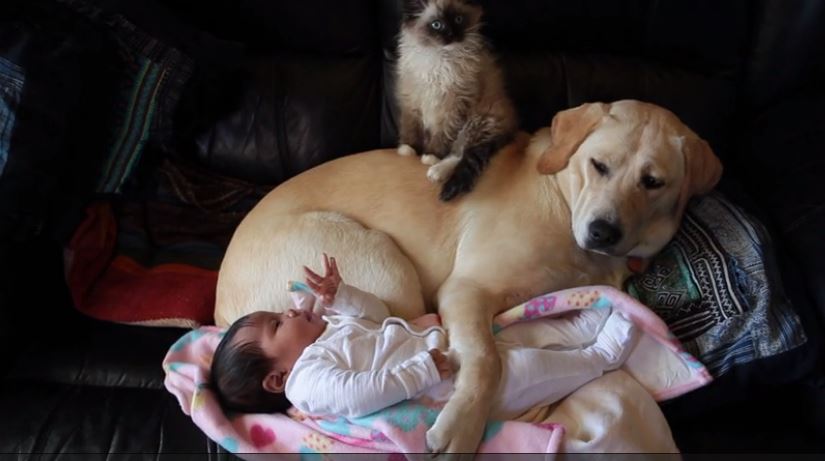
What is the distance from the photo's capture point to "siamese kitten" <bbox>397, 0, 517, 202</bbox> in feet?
5.70

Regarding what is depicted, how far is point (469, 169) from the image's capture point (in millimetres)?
1671

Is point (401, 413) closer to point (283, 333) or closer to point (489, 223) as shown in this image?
point (283, 333)

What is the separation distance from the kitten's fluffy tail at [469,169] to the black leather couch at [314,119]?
1.14ft

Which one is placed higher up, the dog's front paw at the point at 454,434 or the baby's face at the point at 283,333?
the baby's face at the point at 283,333

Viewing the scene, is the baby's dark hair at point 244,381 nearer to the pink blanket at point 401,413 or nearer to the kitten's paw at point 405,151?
the pink blanket at point 401,413

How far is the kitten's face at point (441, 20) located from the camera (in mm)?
1740

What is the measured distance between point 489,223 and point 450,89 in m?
0.42

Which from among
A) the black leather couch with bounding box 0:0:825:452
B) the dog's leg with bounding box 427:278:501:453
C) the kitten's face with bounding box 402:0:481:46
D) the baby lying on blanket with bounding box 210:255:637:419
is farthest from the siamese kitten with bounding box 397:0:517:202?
the baby lying on blanket with bounding box 210:255:637:419

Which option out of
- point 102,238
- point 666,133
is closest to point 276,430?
point 102,238

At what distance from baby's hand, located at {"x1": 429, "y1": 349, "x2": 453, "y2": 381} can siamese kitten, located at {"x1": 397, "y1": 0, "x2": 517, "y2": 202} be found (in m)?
0.53

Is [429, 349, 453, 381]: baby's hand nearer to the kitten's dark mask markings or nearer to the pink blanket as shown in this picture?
the pink blanket

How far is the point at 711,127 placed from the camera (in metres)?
1.97

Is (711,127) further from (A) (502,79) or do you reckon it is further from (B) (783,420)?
(B) (783,420)

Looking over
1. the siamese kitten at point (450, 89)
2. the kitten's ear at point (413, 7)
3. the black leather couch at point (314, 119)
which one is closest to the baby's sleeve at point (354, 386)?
the black leather couch at point (314, 119)
